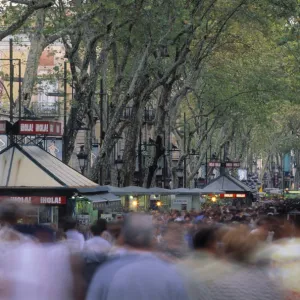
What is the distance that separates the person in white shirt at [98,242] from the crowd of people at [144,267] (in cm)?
9

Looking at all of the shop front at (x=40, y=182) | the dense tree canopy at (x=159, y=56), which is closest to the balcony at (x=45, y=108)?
the dense tree canopy at (x=159, y=56)

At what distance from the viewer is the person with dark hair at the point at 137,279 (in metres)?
5.68

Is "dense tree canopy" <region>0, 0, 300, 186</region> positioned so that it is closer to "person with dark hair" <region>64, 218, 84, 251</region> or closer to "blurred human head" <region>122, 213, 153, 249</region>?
"person with dark hair" <region>64, 218, 84, 251</region>

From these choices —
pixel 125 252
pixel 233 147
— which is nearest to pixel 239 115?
pixel 233 147

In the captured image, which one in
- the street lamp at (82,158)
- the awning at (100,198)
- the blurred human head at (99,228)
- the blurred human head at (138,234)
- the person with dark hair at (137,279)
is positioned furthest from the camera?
the street lamp at (82,158)

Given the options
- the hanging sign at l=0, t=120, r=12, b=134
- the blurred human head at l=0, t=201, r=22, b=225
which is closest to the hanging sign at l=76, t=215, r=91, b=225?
the hanging sign at l=0, t=120, r=12, b=134

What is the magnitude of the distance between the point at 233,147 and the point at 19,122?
58542 mm

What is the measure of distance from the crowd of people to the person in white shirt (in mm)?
94

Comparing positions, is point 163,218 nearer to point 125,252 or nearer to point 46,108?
point 125,252

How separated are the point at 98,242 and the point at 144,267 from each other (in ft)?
20.2

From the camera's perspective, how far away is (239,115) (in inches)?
2188

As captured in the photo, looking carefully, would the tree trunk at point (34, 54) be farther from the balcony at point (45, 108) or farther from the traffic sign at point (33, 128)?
the balcony at point (45, 108)

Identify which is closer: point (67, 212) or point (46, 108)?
point (67, 212)

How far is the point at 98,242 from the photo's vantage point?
38.9 feet
